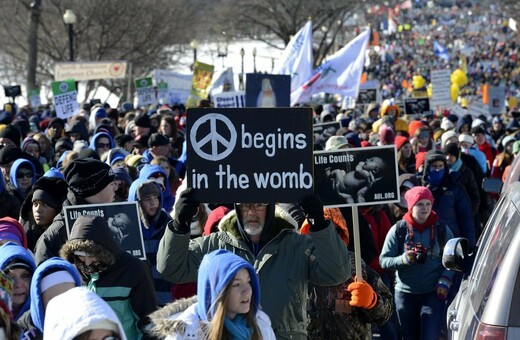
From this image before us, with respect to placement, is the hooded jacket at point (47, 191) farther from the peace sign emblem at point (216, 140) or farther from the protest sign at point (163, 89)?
the protest sign at point (163, 89)

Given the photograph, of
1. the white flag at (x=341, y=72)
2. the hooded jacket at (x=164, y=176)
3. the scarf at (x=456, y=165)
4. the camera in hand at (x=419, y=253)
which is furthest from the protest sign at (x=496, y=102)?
the camera in hand at (x=419, y=253)

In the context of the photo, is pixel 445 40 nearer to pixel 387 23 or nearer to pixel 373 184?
pixel 387 23

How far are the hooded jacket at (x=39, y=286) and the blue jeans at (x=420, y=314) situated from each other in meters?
3.90

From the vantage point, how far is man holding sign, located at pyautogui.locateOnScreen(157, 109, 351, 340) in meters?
5.77

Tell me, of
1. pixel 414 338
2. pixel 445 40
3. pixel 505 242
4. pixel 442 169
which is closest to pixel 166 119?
pixel 442 169

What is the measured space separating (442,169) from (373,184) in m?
3.79

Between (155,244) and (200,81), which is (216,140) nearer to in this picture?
(155,244)

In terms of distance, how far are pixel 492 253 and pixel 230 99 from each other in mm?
15310

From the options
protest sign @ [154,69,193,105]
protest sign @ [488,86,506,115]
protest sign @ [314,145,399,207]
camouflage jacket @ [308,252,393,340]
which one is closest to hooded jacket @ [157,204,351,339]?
camouflage jacket @ [308,252,393,340]

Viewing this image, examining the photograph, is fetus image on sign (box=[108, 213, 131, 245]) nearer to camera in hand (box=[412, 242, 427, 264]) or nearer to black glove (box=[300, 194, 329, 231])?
black glove (box=[300, 194, 329, 231])

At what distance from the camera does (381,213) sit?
948cm

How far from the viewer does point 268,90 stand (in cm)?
1612

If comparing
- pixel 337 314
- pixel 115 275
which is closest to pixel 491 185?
pixel 337 314

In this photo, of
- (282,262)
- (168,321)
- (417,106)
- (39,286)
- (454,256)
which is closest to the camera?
(168,321)
